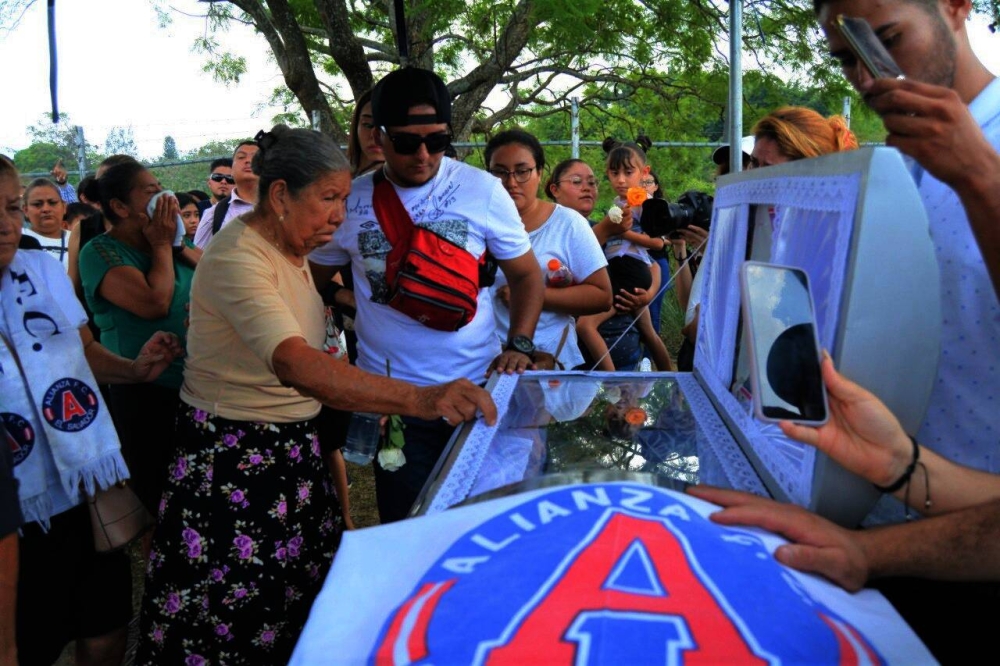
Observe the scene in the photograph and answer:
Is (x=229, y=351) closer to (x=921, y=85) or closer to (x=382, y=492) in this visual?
(x=382, y=492)

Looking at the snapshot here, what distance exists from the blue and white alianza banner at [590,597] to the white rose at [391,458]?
1.28 metres

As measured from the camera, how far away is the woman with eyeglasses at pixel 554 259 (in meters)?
2.95

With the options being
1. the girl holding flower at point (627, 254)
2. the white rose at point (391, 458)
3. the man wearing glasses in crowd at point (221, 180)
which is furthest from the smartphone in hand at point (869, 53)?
the man wearing glasses in crowd at point (221, 180)

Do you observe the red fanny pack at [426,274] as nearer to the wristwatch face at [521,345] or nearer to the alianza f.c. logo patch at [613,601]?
the wristwatch face at [521,345]

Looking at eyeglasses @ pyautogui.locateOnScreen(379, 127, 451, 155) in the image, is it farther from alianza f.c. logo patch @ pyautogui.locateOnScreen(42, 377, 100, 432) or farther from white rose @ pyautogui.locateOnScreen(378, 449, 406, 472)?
alianza f.c. logo patch @ pyautogui.locateOnScreen(42, 377, 100, 432)

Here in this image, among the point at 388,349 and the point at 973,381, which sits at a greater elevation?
the point at 973,381

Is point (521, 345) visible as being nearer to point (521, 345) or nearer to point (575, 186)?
point (521, 345)

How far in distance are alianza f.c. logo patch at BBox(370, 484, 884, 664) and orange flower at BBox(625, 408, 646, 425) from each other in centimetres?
67

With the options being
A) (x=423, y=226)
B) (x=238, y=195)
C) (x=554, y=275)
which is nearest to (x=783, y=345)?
(x=423, y=226)

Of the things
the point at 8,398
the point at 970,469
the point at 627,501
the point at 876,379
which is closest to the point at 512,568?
the point at 627,501

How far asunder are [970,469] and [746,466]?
0.98ft

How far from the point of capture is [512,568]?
0.76 meters

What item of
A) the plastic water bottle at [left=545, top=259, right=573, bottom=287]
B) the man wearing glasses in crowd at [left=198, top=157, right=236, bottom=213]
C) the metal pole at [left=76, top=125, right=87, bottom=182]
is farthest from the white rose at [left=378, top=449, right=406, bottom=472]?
the metal pole at [left=76, top=125, right=87, bottom=182]

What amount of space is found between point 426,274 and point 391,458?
21.4 inches
